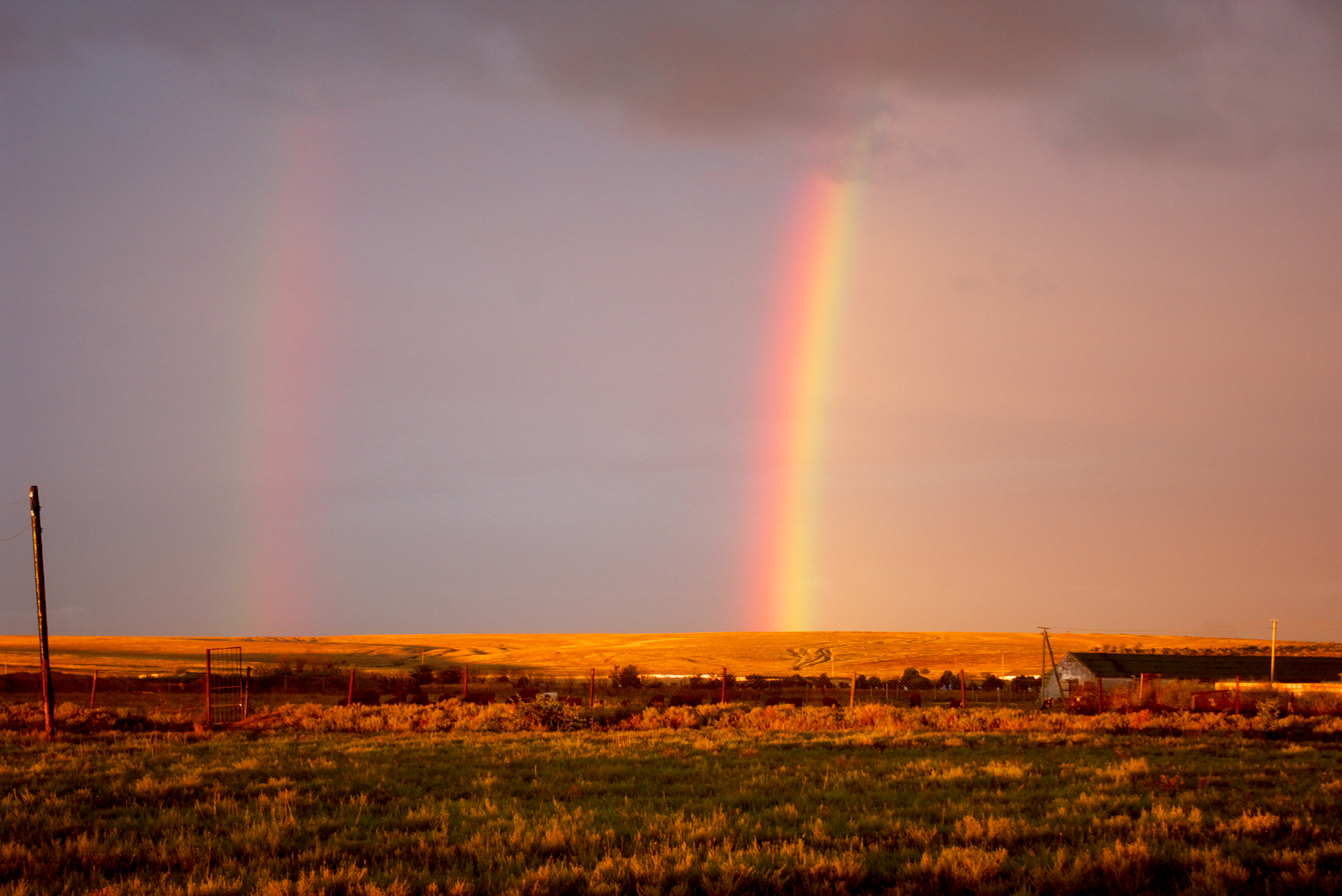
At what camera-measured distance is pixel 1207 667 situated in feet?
196

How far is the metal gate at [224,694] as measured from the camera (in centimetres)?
2533

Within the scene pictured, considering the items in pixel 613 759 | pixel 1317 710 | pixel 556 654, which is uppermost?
pixel 613 759

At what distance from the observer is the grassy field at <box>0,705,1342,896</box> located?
8.01 m

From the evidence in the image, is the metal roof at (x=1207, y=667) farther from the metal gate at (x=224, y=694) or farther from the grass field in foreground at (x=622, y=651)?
the metal gate at (x=224, y=694)

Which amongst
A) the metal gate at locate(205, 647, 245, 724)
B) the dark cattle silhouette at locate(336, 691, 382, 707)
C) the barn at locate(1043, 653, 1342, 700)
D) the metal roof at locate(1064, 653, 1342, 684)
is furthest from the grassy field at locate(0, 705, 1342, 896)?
the metal roof at locate(1064, 653, 1342, 684)

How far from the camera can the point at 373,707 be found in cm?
2989

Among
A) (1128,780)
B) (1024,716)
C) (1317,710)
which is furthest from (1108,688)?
(1128,780)

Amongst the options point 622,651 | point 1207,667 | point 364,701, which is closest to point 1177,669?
point 1207,667

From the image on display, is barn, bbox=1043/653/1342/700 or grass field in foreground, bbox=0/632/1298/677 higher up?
barn, bbox=1043/653/1342/700

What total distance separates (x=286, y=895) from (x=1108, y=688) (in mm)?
51330

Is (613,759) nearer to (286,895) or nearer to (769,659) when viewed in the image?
(286,895)

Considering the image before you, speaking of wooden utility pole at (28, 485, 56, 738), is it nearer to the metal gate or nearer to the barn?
the metal gate

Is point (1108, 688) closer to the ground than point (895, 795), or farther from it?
closer to the ground

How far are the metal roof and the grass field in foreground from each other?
67.2 ft
